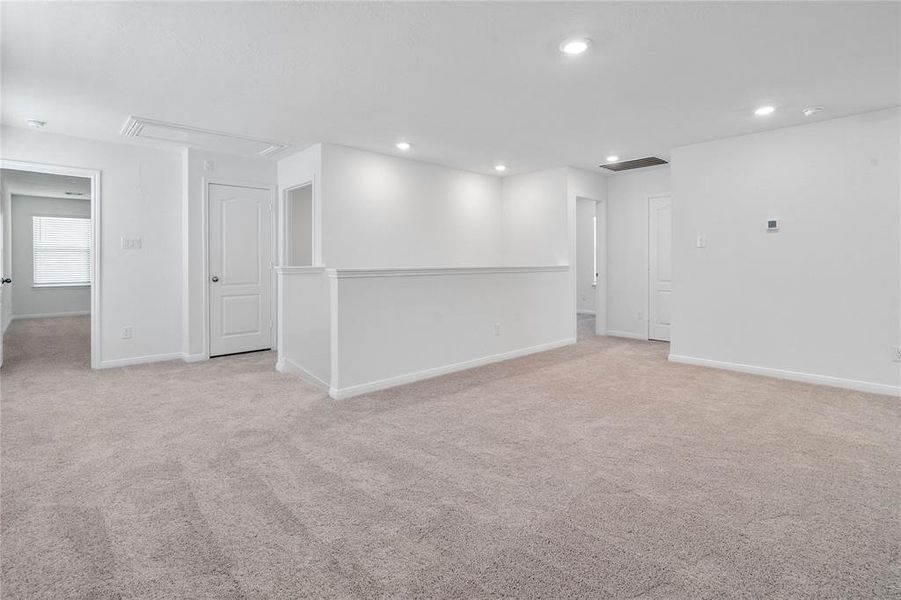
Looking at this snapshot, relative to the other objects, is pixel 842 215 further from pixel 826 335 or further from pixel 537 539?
pixel 537 539

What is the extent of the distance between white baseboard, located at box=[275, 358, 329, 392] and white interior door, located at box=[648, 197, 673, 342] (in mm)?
4642

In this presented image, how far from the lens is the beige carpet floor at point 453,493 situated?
1.64 metres

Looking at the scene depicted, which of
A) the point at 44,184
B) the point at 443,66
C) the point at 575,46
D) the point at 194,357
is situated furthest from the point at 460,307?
the point at 44,184

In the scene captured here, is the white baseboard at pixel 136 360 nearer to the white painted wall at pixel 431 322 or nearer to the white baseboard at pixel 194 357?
the white baseboard at pixel 194 357

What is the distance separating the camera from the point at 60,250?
894 cm

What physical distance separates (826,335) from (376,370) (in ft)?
13.0

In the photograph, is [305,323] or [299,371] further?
[299,371]

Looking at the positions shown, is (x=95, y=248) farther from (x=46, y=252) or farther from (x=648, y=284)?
(x=648, y=284)

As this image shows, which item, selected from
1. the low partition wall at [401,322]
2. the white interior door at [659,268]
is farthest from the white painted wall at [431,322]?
the white interior door at [659,268]

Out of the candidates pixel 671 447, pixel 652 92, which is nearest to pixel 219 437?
pixel 671 447

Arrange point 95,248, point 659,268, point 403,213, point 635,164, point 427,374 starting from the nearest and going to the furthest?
1. point 427,374
2. point 95,248
3. point 403,213
4. point 635,164
5. point 659,268

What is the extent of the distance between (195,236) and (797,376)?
20.6 feet

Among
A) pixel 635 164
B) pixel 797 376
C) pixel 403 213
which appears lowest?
pixel 797 376

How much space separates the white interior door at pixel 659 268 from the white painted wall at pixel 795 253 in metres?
1.36
